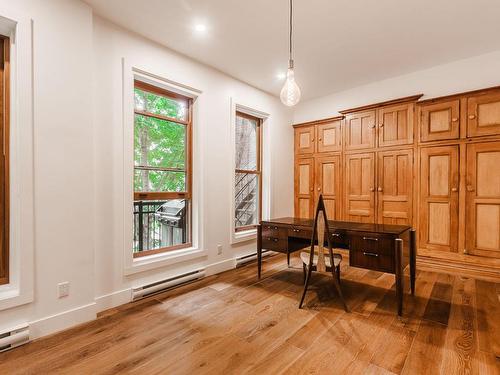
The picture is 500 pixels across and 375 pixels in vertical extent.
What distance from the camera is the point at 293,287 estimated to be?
2982 millimetres

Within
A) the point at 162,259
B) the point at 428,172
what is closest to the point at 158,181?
the point at 162,259

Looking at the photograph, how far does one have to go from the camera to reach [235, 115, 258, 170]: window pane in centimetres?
413

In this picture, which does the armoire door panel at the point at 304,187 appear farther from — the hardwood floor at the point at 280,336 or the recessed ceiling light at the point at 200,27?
the recessed ceiling light at the point at 200,27

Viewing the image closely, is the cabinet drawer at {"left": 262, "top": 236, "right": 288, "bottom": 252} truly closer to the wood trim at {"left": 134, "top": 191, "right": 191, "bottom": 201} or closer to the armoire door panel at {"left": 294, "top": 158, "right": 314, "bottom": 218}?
the wood trim at {"left": 134, "top": 191, "right": 191, "bottom": 201}

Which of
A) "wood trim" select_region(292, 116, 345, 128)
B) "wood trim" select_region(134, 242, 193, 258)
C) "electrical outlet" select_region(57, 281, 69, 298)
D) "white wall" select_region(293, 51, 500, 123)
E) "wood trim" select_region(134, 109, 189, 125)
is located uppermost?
"white wall" select_region(293, 51, 500, 123)

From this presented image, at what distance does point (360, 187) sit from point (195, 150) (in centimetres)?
262

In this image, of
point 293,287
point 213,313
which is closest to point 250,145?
point 293,287

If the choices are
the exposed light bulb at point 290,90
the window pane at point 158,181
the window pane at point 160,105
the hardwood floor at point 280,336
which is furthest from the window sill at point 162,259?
the exposed light bulb at point 290,90

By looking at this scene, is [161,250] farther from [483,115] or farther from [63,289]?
[483,115]

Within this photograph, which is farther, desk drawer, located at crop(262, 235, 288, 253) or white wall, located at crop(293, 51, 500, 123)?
white wall, located at crop(293, 51, 500, 123)

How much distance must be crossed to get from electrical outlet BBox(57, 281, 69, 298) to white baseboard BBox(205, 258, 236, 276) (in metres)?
1.53

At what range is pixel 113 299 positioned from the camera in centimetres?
249

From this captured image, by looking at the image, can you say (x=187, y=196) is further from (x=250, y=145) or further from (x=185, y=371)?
(x=185, y=371)

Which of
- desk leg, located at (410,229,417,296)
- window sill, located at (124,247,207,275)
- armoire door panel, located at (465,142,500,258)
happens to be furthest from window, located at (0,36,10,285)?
armoire door panel, located at (465,142,500,258)
